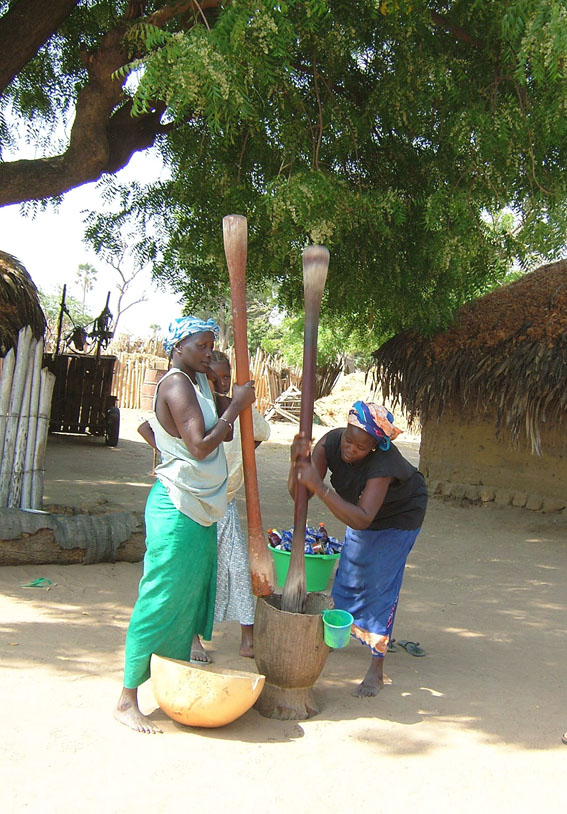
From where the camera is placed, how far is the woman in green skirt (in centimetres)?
301

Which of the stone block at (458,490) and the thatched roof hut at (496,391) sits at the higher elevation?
the thatched roof hut at (496,391)

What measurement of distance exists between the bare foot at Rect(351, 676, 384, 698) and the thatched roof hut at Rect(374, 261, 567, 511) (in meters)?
4.81

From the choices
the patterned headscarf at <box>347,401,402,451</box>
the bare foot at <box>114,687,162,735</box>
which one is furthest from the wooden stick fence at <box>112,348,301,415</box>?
the bare foot at <box>114,687,162,735</box>

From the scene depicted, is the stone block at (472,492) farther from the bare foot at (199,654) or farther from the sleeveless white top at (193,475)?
the sleeveless white top at (193,475)

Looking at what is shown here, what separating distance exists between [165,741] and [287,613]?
2.26 feet

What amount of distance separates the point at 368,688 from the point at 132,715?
3.80 feet

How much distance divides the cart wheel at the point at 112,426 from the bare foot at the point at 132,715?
10.2 metres

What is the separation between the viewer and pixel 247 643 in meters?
3.97

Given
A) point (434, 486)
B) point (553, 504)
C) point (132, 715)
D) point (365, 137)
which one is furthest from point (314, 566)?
point (434, 486)

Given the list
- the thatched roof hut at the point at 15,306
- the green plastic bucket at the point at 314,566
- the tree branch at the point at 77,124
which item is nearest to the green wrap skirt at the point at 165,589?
the green plastic bucket at the point at 314,566

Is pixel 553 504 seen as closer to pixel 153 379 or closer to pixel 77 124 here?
pixel 77 124

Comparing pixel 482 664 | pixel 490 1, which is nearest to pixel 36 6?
pixel 490 1

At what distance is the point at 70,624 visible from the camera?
425cm

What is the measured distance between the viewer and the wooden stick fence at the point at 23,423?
5875 mm
